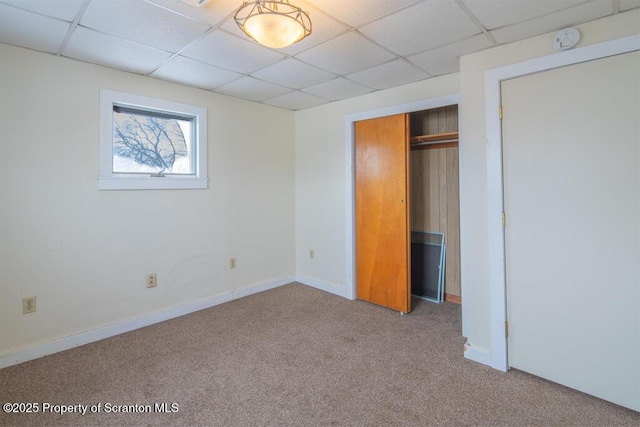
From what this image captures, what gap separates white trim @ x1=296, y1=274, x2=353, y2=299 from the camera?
152 inches

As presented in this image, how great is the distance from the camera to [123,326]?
288cm

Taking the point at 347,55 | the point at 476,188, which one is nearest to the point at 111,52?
the point at 347,55

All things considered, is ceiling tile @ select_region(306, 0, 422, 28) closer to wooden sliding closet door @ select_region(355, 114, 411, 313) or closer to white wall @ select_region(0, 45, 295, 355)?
wooden sliding closet door @ select_region(355, 114, 411, 313)

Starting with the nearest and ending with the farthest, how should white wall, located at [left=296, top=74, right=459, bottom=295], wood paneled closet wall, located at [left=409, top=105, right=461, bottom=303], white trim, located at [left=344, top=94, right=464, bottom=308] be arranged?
wood paneled closet wall, located at [left=409, top=105, right=461, bottom=303]
white trim, located at [left=344, top=94, right=464, bottom=308]
white wall, located at [left=296, top=74, right=459, bottom=295]

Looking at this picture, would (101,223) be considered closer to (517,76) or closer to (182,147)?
(182,147)

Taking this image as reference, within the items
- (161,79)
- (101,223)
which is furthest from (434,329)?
(161,79)

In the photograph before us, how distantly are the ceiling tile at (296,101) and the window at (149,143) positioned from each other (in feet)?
2.99

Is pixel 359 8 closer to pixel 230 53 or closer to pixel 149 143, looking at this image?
pixel 230 53

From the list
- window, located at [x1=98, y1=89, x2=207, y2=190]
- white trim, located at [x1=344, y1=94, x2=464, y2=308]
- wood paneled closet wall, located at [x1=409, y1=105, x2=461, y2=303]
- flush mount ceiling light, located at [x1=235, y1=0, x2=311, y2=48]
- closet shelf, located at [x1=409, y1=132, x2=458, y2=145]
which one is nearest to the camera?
flush mount ceiling light, located at [x1=235, y1=0, x2=311, y2=48]

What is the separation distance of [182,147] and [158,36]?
138 cm

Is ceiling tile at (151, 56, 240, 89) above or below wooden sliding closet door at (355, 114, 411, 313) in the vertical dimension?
above

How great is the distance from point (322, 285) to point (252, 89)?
253cm

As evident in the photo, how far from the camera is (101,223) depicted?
2.76m

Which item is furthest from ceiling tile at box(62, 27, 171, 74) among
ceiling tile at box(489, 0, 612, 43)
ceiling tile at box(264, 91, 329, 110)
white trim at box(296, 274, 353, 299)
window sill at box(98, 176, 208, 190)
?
white trim at box(296, 274, 353, 299)
